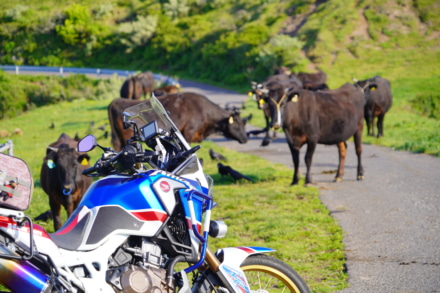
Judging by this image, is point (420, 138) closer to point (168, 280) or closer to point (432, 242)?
point (432, 242)

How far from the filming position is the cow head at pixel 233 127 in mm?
14445

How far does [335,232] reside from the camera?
8.81 meters

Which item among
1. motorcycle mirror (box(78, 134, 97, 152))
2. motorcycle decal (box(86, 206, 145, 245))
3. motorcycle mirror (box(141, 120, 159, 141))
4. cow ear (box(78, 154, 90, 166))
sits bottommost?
cow ear (box(78, 154, 90, 166))

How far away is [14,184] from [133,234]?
0.90m

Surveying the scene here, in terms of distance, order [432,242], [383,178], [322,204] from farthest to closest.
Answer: [383,178], [322,204], [432,242]

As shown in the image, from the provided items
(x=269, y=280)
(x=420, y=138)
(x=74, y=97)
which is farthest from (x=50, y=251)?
(x=74, y=97)

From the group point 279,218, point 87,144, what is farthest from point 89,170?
point 279,218

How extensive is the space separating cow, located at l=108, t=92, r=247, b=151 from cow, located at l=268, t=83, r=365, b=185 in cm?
163

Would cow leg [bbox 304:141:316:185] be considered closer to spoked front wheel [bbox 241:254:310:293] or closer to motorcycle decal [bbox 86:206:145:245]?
spoked front wheel [bbox 241:254:310:293]

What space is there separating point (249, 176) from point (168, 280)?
9544mm

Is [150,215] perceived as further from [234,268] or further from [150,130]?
[234,268]

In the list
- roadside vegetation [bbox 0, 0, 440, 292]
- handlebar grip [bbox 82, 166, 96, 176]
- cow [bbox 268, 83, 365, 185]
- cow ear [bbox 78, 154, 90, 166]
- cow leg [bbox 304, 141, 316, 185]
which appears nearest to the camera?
handlebar grip [bbox 82, 166, 96, 176]

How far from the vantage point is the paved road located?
6.70 metres

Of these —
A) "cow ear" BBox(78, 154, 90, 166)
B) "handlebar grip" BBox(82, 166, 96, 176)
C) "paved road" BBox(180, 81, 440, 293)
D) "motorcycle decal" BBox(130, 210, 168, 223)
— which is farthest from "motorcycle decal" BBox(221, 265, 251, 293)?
"cow ear" BBox(78, 154, 90, 166)
